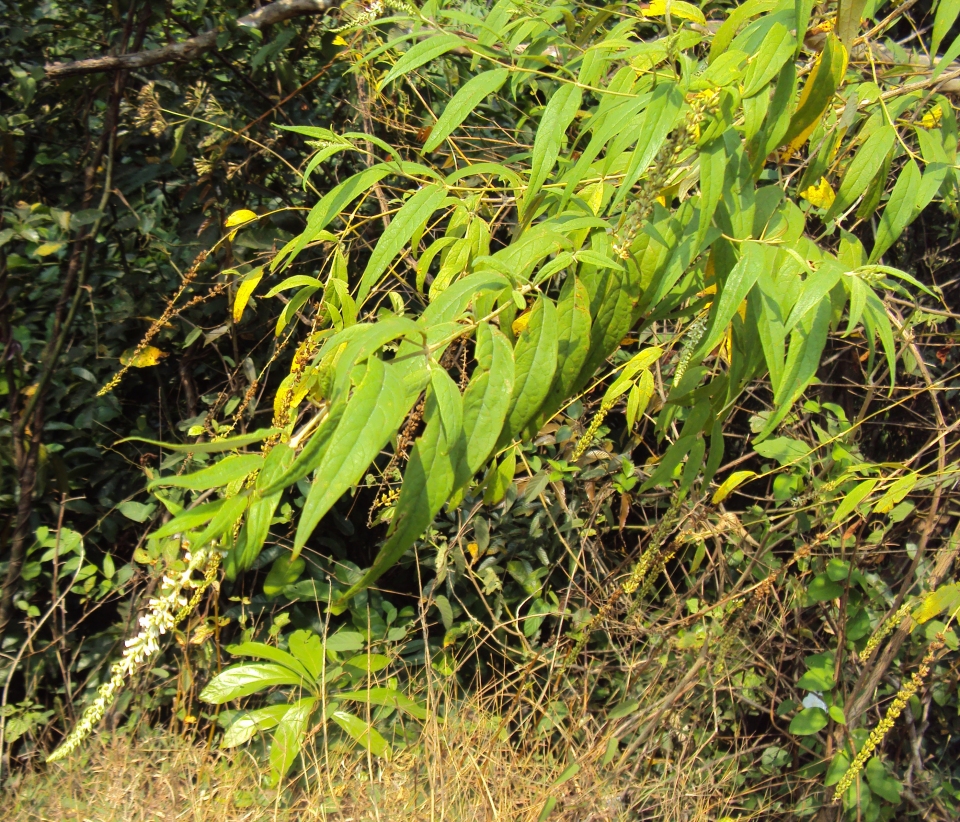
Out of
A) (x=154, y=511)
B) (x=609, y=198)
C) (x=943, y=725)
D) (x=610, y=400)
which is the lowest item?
(x=943, y=725)

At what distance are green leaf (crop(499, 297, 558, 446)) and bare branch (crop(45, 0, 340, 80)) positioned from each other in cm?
188

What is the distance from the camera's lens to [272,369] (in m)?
2.79

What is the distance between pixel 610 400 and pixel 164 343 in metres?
1.86

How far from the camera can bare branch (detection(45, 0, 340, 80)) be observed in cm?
225

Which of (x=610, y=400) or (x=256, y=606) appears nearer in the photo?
(x=610, y=400)

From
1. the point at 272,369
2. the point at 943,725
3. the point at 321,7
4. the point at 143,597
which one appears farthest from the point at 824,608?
the point at 321,7

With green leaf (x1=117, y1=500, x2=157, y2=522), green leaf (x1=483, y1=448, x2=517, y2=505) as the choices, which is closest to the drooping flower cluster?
green leaf (x1=483, y1=448, x2=517, y2=505)

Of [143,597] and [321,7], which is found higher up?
[321,7]

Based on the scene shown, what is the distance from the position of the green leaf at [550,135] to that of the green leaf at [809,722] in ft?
6.71

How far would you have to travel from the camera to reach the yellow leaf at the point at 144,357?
8.10 feet

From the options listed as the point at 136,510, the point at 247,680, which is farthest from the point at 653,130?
the point at 136,510

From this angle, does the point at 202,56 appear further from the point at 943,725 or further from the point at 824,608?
the point at 943,725

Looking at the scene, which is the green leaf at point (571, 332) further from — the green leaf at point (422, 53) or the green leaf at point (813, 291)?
the green leaf at point (422, 53)

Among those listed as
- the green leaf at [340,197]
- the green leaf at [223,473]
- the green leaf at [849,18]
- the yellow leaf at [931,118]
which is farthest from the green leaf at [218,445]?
the yellow leaf at [931,118]
